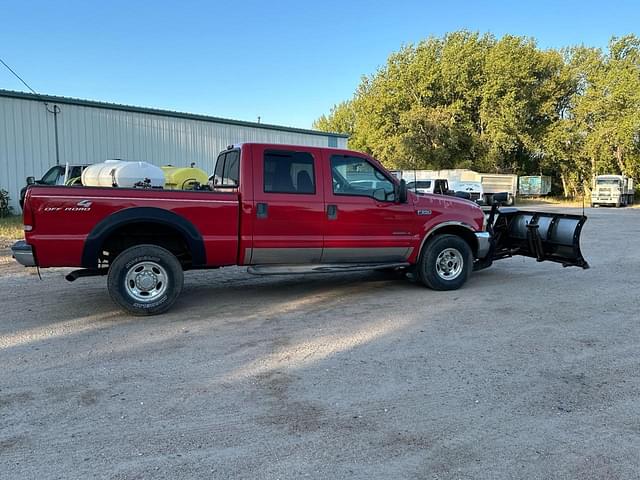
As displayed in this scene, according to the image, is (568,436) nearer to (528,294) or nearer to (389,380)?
(389,380)

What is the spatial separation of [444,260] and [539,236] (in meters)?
1.70

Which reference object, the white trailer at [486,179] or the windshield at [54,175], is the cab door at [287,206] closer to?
the windshield at [54,175]

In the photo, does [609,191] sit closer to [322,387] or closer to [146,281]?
Result: [146,281]

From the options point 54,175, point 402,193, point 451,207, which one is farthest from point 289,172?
point 54,175

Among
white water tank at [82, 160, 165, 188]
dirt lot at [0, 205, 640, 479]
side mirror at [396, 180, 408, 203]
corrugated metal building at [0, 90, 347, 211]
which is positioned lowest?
dirt lot at [0, 205, 640, 479]

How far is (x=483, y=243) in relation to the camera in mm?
7816

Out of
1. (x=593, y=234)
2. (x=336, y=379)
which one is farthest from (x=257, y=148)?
(x=593, y=234)

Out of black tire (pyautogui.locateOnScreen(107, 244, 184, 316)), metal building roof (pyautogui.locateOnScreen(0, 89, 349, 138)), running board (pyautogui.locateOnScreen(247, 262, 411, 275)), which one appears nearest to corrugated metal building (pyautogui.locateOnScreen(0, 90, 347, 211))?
metal building roof (pyautogui.locateOnScreen(0, 89, 349, 138))

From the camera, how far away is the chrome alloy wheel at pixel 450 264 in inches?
300

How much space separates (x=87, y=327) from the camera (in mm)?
5707

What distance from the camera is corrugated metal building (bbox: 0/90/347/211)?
1921 cm

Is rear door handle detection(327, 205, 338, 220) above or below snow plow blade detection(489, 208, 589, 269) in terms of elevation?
above

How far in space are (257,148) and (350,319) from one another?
245cm

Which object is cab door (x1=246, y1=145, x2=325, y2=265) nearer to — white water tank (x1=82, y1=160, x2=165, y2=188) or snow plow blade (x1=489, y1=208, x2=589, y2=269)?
white water tank (x1=82, y1=160, x2=165, y2=188)
